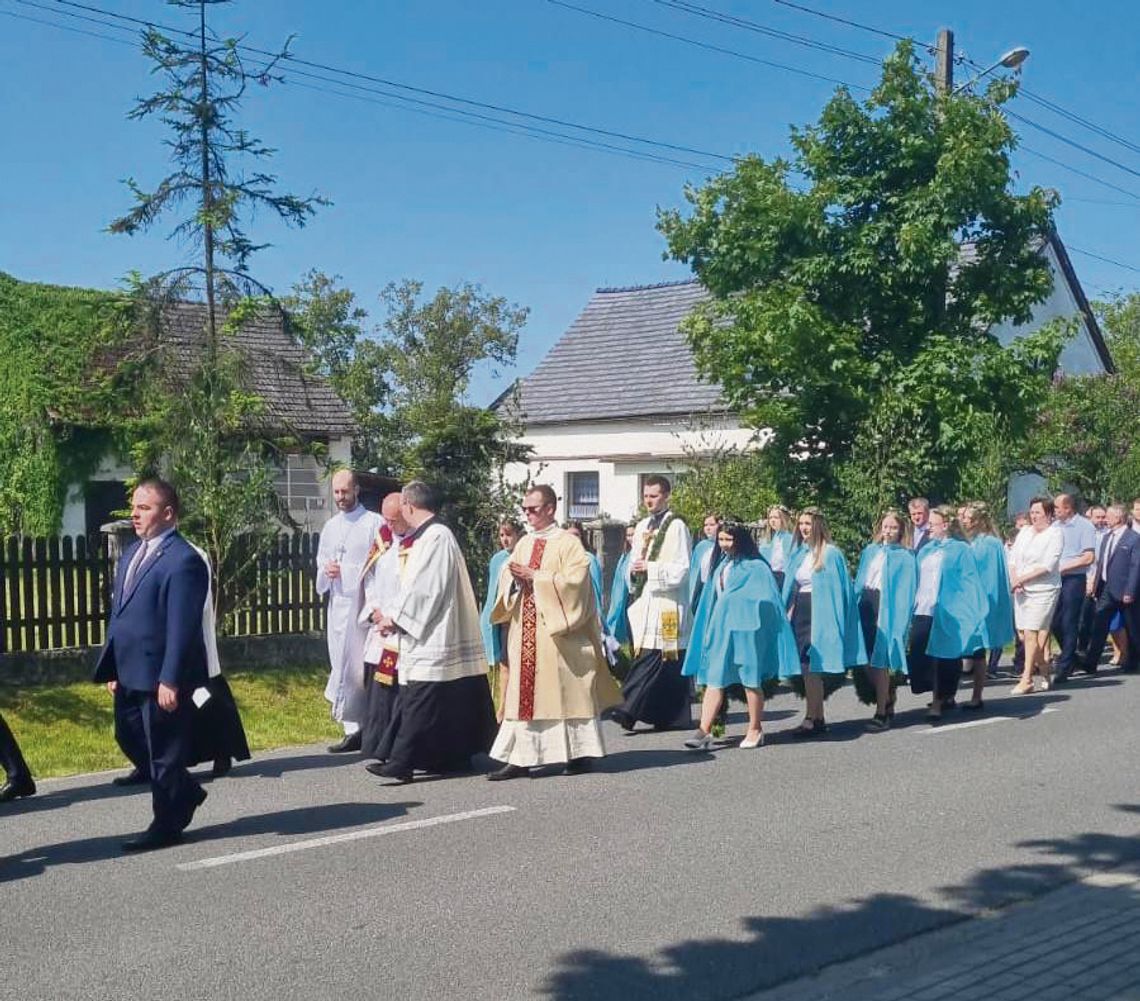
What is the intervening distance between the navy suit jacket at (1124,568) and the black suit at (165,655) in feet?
36.8

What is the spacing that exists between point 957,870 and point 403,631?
3670mm

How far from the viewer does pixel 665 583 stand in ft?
35.8

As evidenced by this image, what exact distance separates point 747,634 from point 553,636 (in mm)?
1757

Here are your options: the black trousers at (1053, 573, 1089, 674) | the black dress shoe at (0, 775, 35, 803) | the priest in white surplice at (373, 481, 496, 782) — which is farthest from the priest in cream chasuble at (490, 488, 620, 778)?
the black trousers at (1053, 573, 1089, 674)

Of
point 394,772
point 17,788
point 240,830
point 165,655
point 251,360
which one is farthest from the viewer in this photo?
point 251,360

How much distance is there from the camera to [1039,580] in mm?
14461

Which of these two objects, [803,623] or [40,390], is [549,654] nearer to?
[803,623]

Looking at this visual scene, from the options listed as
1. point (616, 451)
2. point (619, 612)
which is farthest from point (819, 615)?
point (616, 451)

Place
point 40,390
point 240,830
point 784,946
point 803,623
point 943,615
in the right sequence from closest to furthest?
1. point 784,946
2. point 240,830
3. point 803,623
4. point 943,615
5. point 40,390

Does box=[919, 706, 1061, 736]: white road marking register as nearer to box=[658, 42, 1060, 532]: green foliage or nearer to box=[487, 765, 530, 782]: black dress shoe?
box=[487, 765, 530, 782]: black dress shoe

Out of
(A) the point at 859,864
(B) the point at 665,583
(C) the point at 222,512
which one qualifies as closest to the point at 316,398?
(C) the point at 222,512

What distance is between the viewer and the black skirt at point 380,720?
9.13m

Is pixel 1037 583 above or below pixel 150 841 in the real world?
above

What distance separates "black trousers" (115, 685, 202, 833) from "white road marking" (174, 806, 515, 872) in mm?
344
